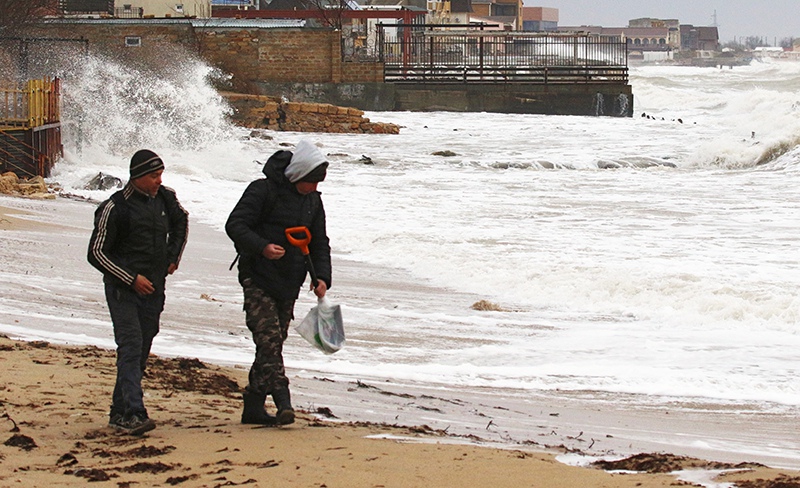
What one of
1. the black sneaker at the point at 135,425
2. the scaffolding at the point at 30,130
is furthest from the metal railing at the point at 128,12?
the black sneaker at the point at 135,425

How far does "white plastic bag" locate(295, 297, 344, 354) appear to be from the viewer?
6.09m

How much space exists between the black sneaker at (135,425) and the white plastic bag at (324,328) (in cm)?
89

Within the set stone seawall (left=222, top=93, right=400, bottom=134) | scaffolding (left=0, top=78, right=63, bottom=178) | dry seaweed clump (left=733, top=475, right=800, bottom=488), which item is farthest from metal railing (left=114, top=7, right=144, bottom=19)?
dry seaweed clump (left=733, top=475, right=800, bottom=488)

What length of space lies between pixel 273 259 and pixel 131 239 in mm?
697

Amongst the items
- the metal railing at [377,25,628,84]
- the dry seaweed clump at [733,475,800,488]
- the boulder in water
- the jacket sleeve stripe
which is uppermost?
the metal railing at [377,25,628,84]

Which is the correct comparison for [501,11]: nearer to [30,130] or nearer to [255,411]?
[30,130]

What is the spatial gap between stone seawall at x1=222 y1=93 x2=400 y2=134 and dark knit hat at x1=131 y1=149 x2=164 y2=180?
115 feet

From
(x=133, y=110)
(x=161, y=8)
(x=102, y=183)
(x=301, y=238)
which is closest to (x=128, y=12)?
(x=161, y=8)

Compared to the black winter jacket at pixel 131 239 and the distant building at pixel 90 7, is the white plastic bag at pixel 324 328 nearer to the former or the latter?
the black winter jacket at pixel 131 239

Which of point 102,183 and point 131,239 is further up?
point 131,239

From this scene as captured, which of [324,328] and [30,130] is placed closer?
[324,328]

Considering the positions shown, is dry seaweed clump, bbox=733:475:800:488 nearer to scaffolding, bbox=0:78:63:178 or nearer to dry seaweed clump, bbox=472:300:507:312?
dry seaweed clump, bbox=472:300:507:312

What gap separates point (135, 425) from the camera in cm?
561

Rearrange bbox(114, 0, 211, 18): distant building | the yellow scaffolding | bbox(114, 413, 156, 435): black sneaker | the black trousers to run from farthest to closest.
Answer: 1. bbox(114, 0, 211, 18): distant building
2. the yellow scaffolding
3. the black trousers
4. bbox(114, 413, 156, 435): black sneaker
